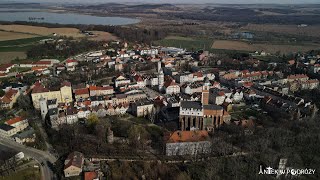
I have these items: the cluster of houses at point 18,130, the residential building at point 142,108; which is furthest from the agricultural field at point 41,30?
the cluster of houses at point 18,130

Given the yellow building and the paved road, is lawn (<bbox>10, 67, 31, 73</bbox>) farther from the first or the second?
the paved road

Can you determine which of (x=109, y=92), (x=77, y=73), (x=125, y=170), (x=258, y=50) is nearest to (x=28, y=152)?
(x=125, y=170)

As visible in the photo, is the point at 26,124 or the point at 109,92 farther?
the point at 109,92

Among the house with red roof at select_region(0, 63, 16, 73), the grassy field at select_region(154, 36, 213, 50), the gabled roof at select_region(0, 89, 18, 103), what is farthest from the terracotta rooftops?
the grassy field at select_region(154, 36, 213, 50)

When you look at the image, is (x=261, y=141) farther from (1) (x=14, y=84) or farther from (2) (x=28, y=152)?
(1) (x=14, y=84)

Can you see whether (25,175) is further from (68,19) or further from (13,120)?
(68,19)

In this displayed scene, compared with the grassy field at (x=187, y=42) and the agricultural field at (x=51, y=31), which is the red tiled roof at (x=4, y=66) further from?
the grassy field at (x=187, y=42)
